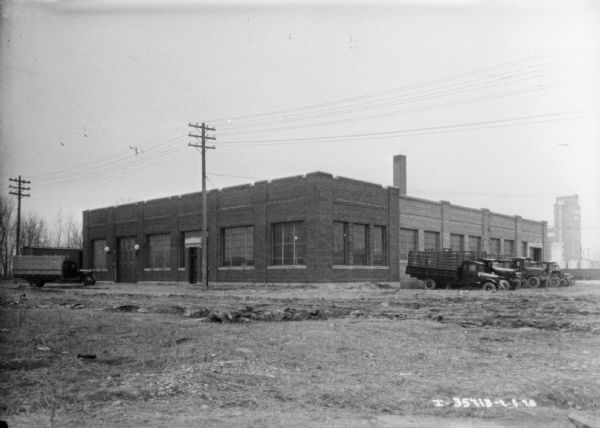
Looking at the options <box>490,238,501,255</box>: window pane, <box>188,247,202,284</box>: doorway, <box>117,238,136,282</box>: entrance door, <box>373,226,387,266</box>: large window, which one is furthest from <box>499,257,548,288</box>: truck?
<box>117,238,136,282</box>: entrance door

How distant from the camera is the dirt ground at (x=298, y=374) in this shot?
5418 millimetres

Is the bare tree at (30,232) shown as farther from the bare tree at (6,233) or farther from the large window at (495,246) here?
the large window at (495,246)

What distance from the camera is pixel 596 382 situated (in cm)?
652

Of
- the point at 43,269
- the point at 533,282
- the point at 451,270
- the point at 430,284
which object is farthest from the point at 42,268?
the point at 533,282

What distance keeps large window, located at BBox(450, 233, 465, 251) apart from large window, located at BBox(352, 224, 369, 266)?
1187cm

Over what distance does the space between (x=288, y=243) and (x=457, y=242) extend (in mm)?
17869

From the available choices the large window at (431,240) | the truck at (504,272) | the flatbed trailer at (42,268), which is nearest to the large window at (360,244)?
the truck at (504,272)

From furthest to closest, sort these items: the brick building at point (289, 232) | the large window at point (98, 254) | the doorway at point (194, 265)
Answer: the large window at point (98, 254) < the doorway at point (194, 265) < the brick building at point (289, 232)

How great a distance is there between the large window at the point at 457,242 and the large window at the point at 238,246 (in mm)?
17527

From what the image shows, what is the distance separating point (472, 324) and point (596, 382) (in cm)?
549

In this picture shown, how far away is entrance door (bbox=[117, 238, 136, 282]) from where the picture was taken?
45844 mm

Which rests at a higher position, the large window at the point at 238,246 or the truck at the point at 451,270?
the large window at the point at 238,246

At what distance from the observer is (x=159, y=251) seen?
43219 mm

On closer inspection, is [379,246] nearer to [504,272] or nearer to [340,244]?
[340,244]
